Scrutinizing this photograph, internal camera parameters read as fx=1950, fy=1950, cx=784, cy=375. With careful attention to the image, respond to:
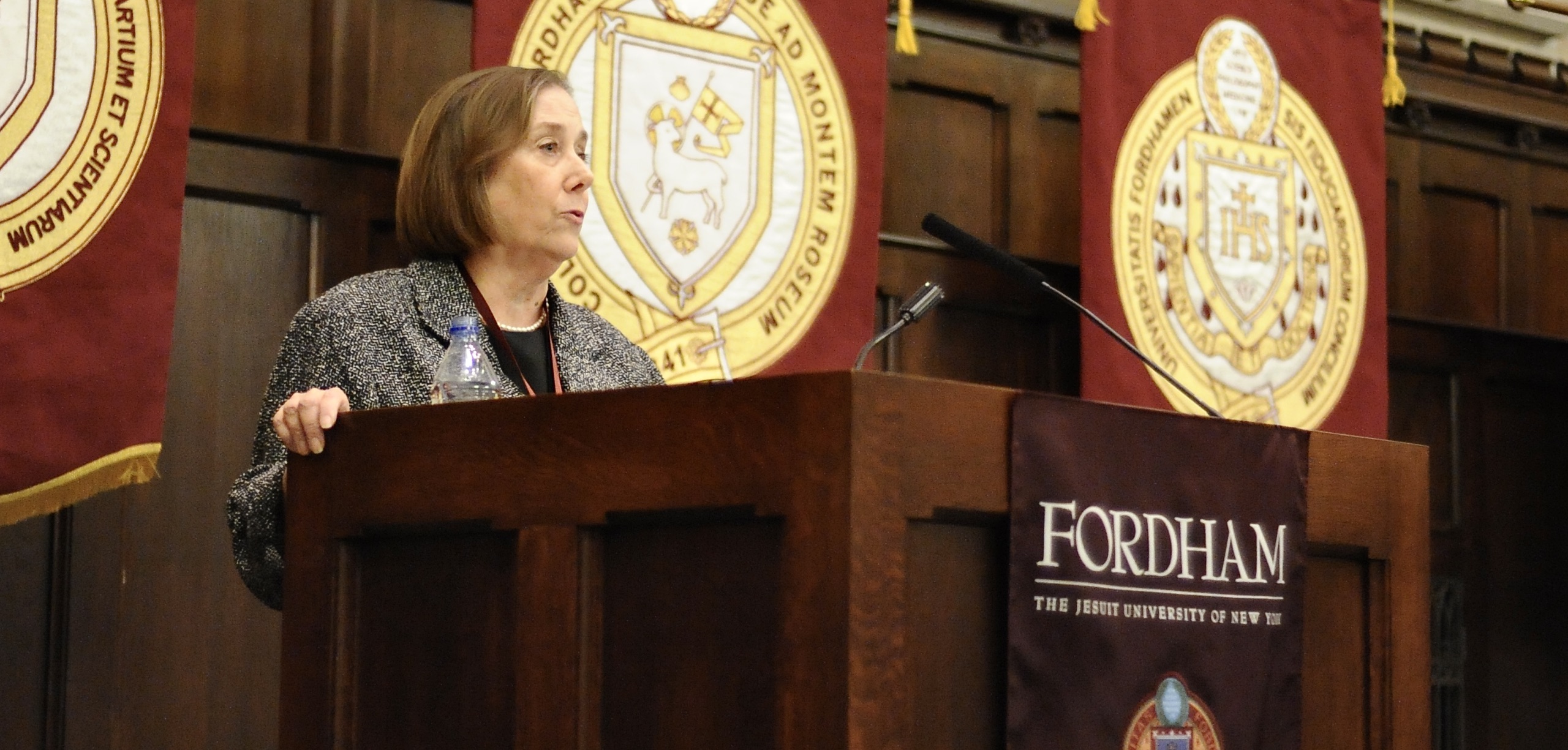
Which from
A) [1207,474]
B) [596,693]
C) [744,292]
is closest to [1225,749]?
[1207,474]

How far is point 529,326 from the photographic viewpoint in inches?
102

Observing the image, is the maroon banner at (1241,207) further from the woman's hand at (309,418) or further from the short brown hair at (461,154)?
the woman's hand at (309,418)

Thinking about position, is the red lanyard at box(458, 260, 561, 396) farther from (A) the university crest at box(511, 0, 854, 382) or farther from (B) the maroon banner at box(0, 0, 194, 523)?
(A) the university crest at box(511, 0, 854, 382)

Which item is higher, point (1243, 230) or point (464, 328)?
point (1243, 230)

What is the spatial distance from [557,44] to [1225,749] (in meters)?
2.46

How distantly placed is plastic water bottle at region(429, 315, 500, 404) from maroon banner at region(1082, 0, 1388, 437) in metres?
2.57

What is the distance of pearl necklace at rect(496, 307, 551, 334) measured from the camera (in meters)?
2.57

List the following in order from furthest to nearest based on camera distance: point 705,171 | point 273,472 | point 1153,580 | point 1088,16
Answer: point 1088,16
point 705,171
point 273,472
point 1153,580

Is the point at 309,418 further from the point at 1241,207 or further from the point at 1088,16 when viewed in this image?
the point at 1241,207

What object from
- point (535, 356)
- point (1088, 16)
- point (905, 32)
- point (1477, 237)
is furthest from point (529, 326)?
point (1477, 237)

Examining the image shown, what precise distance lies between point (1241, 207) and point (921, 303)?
2867mm

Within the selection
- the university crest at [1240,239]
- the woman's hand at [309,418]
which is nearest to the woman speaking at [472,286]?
the woman's hand at [309,418]

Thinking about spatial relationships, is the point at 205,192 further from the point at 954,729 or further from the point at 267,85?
the point at 954,729

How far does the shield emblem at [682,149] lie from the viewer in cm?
414
